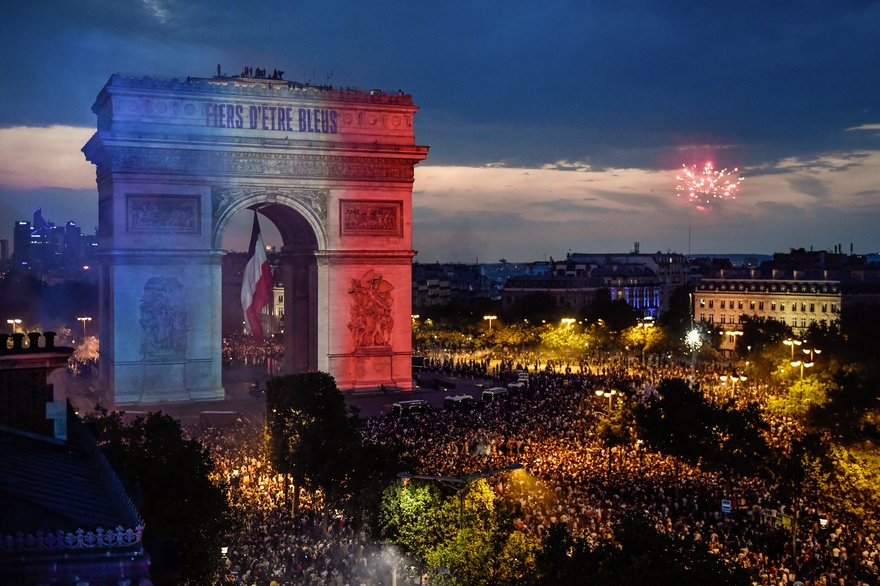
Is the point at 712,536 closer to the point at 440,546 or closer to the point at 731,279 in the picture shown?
the point at 440,546

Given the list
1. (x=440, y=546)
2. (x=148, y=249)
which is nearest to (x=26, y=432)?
(x=440, y=546)

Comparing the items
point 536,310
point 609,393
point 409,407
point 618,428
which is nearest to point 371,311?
point 409,407

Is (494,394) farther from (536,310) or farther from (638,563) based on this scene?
(536,310)

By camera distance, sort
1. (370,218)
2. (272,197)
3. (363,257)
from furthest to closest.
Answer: (370,218) < (363,257) < (272,197)

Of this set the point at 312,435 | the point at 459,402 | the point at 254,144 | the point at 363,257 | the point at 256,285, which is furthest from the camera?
the point at 256,285

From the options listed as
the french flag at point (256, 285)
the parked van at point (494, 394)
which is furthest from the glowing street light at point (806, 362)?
the french flag at point (256, 285)

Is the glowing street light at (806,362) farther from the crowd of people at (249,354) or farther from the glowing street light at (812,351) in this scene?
the crowd of people at (249,354)
